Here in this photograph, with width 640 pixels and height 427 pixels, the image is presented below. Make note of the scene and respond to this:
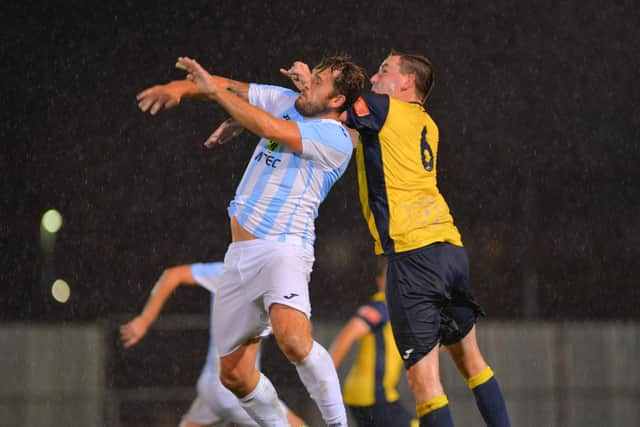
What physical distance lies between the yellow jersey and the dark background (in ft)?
86.0

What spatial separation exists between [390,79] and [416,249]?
1031 mm

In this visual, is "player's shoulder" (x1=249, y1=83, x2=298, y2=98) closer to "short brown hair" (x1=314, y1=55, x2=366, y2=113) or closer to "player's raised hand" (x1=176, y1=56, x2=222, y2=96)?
"short brown hair" (x1=314, y1=55, x2=366, y2=113)

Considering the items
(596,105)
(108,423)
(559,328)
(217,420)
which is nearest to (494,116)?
(596,105)

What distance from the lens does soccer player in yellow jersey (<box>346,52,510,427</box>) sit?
5.11 m

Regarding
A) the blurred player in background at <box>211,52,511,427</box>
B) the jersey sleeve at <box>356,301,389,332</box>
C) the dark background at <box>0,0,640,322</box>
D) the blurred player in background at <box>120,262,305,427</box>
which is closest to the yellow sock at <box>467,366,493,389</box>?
the blurred player in background at <box>211,52,511,427</box>

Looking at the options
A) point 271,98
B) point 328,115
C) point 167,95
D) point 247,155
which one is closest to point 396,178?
point 328,115

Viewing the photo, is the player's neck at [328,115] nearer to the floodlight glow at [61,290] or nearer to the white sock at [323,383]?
the white sock at [323,383]

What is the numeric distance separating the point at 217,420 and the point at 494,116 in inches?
1626

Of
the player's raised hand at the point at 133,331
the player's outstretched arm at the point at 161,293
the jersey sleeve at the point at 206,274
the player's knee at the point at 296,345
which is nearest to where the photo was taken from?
the player's knee at the point at 296,345

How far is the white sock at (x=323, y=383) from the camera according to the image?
16.4 feet

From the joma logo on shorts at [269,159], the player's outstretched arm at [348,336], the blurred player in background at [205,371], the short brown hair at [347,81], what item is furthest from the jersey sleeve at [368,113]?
the player's outstretched arm at [348,336]

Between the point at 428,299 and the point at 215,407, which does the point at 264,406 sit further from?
the point at 215,407

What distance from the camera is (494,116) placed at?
47.0m

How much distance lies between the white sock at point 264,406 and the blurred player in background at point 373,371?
2393 mm
